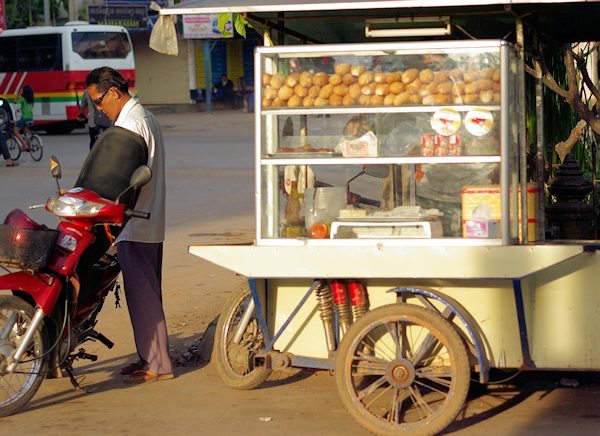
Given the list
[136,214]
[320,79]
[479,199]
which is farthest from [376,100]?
[136,214]

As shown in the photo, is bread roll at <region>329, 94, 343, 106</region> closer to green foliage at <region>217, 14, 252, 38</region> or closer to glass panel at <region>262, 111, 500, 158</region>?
glass panel at <region>262, 111, 500, 158</region>

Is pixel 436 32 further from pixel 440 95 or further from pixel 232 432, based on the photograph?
pixel 232 432

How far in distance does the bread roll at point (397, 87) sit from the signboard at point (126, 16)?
33104mm

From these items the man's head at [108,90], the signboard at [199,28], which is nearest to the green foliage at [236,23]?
the man's head at [108,90]

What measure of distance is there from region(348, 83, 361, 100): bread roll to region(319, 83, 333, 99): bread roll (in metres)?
0.09

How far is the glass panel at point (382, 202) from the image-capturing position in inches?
185

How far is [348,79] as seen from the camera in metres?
4.82

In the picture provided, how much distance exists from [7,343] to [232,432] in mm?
1148

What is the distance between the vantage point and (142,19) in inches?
1499

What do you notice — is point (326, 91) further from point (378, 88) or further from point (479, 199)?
point (479, 199)

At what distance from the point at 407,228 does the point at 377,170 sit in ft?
1.03

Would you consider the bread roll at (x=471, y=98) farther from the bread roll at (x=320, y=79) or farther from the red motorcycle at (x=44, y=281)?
the red motorcycle at (x=44, y=281)

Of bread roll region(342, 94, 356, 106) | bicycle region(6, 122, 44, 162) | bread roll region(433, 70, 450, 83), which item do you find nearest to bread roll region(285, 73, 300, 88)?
bread roll region(342, 94, 356, 106)

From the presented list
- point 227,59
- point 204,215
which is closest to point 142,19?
point 227,59
